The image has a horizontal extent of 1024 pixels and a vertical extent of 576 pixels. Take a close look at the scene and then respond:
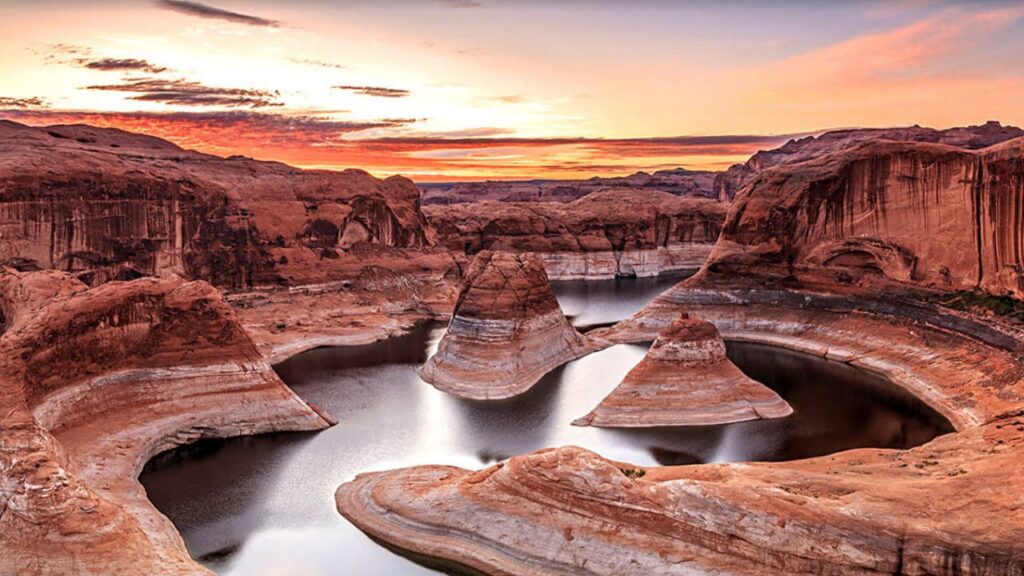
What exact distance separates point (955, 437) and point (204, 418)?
1056 inches

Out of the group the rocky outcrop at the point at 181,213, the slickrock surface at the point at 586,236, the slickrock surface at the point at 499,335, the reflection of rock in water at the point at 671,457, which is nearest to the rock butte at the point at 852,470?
the reflection of rock in water at the point at 671,457

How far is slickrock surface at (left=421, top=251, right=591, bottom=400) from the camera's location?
35.3m

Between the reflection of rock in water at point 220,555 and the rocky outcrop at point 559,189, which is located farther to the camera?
the rocky outcrop at point 559,189

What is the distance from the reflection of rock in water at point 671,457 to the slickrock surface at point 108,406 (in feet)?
41.9

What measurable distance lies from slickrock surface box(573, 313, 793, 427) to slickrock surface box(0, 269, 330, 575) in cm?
1187

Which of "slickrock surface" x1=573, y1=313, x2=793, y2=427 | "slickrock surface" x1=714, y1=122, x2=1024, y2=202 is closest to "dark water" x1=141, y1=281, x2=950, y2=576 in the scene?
"slickrock surface" x1=573, y1=313, x2=793, y2=427

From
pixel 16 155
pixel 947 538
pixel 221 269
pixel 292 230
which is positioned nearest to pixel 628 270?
pixel 292 230

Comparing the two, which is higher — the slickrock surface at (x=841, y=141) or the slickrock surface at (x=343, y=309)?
the slickrock surface at (x=841, y=141)

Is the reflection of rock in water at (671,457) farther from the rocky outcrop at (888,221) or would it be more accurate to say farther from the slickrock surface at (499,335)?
the rocky outcrop at (888,221)

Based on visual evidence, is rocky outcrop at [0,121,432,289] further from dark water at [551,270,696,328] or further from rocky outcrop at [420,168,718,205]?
rocky outcrop at [420,168,718,205]

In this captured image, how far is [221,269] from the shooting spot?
54812 millimetres

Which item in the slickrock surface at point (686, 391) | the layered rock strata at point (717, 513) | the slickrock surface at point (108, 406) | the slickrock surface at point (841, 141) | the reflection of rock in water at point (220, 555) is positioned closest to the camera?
the layered rock strata at point (717, 513)

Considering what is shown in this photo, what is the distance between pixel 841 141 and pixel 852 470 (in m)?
134

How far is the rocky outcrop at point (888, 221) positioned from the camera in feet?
122
